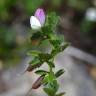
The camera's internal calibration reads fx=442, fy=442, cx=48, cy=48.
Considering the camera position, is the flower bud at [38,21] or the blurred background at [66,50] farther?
the blurred background at [66,50]

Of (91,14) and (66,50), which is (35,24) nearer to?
(66,50)

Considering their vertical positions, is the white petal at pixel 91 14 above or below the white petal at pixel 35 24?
above

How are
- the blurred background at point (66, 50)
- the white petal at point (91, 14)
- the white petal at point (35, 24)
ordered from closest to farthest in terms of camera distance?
the white petal at point (35, 24) → the blurred background at point (66, 50) → the white petal at point (91, 14)

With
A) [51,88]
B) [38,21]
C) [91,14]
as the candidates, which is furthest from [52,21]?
[91,14]

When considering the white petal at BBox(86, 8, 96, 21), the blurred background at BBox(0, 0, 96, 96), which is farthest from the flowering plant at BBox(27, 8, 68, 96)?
the white petal at BBox(86, 8, 96, 21)

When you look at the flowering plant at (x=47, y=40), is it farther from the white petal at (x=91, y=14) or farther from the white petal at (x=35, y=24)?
the white petal at (x=91, y=14)

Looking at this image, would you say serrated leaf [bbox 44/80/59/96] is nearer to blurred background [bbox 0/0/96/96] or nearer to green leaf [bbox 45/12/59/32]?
green leaf [bbox 45/12/59/32]

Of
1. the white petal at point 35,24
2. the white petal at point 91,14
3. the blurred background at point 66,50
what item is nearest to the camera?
the white petal at point 35,24

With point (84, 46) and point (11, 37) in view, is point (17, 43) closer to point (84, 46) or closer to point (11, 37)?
point (11, 37)

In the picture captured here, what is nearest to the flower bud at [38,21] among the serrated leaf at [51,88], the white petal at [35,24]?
the white petal at [35,24]
